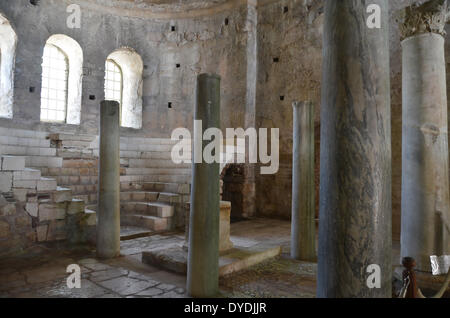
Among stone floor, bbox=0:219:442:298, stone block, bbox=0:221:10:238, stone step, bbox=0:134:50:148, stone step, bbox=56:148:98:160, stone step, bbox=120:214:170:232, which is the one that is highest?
stone step, bbox=0:134:50:148

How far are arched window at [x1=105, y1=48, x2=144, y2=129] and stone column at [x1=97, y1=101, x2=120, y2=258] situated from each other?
637 cm

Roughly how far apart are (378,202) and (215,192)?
199 centimetres

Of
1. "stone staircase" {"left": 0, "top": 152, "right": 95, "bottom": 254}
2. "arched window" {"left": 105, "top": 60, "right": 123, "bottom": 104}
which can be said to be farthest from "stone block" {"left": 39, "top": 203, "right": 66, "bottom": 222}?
"arched window" {"left": 105, "top": 60, "right": 123, "bottom": 104}

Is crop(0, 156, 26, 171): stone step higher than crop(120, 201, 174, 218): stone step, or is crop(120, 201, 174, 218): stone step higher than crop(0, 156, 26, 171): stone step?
crop(0, 156, 26, 171): stone step

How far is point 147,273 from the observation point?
4.68 meters

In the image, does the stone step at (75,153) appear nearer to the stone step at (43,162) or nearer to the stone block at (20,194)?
the stone step at (43,162)

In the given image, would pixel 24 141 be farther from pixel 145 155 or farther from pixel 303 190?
pixel 303 190

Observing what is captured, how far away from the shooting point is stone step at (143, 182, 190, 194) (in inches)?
334

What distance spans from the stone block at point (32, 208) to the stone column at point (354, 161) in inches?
215

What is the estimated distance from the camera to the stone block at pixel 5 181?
5531 millimetres

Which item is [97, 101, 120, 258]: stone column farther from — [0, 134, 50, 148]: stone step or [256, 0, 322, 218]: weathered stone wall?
[256, 0, 322, 218]: weathered stone wall

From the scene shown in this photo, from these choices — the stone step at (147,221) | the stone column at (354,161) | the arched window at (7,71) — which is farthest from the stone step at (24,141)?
the stone column at (354,161)

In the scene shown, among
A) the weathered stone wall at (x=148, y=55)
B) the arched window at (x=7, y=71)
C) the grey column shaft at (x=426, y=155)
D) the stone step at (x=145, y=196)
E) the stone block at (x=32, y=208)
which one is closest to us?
the grey column shaft at (x=426, y=155)

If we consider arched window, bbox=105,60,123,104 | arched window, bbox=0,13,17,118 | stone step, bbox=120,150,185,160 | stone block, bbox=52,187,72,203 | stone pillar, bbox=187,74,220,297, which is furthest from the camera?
arched window, bbox=105,60,123,104
